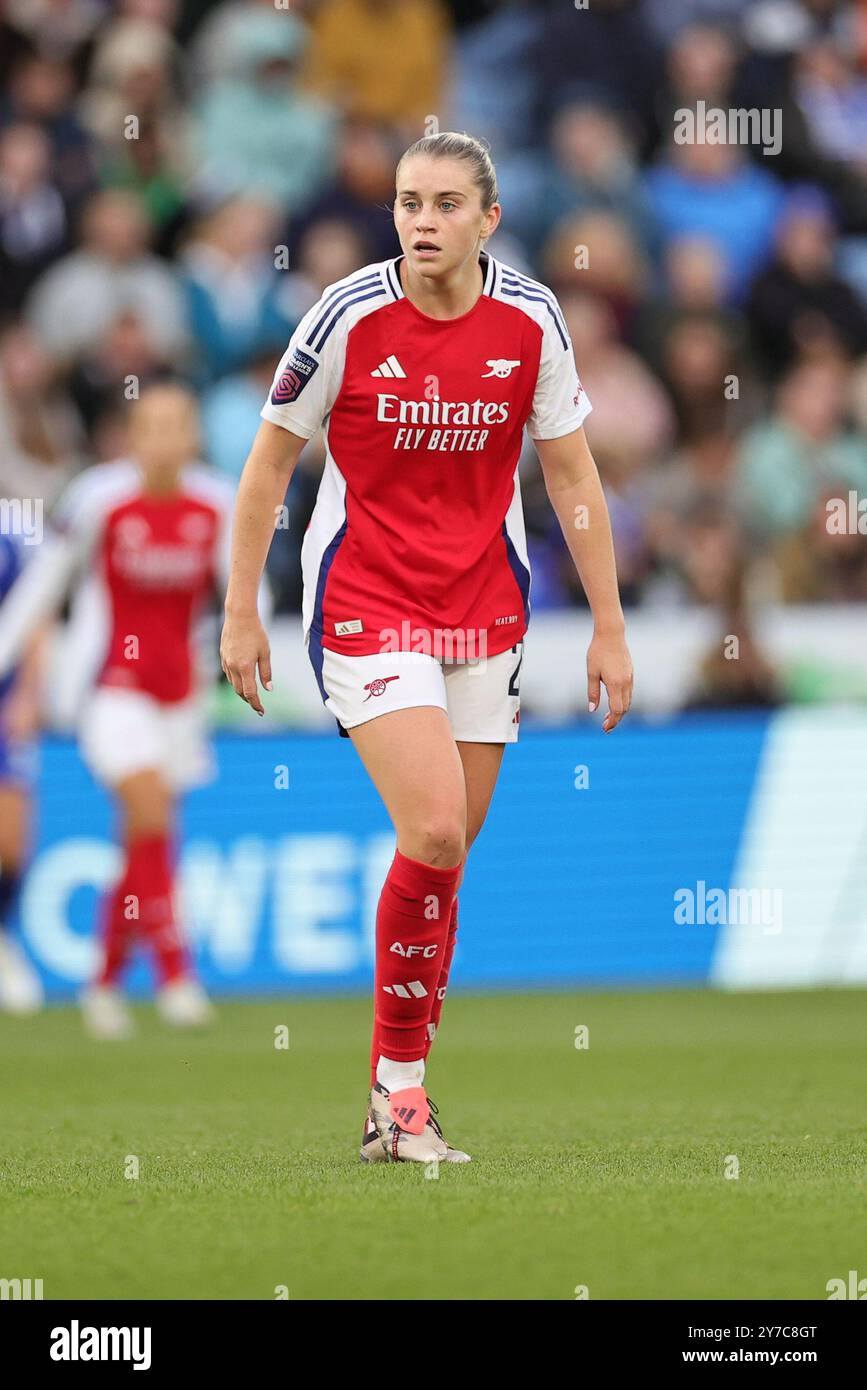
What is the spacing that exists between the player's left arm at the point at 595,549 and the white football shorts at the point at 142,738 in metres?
4.81

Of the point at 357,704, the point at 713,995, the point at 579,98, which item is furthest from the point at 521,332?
the point at 579,98

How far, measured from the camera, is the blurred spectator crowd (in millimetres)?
13359

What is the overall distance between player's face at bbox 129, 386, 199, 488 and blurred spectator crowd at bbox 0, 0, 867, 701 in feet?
7.72

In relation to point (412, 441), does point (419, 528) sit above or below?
below

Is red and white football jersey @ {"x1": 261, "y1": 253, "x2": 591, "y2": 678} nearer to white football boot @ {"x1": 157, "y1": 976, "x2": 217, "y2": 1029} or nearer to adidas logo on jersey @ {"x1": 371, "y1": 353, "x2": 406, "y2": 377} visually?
adidas logo on jersey @ {"x1": 371, "y1": 353, "x2": 406, "y2": 377}

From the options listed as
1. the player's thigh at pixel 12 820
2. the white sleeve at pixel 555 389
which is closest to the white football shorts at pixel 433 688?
the white sleeve at pixel 555 389

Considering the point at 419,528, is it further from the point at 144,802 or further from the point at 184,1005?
the point at 184,1005

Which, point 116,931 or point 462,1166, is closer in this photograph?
point 462,1166

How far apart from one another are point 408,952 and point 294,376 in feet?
4.55

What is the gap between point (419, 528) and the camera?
5516mm

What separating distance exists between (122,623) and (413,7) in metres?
6.27

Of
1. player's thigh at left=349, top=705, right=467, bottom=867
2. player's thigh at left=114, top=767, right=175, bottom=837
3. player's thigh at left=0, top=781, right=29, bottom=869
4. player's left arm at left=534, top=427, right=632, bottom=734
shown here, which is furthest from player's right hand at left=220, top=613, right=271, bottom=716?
player's thigh at left=0, top=781, right=29, bottom=869

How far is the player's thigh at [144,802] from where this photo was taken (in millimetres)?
10156

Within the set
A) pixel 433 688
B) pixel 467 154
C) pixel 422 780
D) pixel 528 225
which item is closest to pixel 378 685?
pixel 433 688
